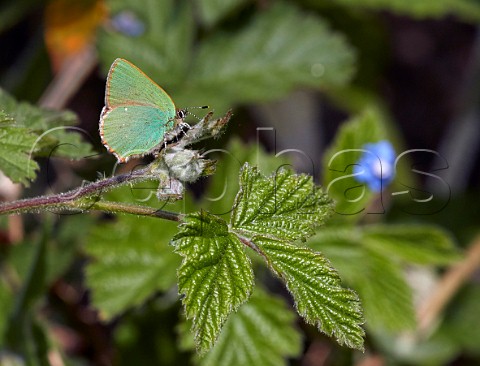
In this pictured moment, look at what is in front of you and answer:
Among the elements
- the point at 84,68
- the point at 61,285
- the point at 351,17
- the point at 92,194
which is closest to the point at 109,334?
the point at 61,285

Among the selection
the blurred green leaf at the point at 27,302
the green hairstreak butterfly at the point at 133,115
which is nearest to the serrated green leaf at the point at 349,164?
the blurred green leaf at the point at 27,302

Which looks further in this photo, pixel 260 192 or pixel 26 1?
pixel 26 1

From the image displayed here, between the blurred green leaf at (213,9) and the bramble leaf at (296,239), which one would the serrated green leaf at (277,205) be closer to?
the bramble leaf at (296,239)

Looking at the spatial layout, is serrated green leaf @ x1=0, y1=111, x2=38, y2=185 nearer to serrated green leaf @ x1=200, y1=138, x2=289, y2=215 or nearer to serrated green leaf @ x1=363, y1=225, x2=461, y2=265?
serrated green leaf @ x1=200, y1=138, x2=289, y2=215

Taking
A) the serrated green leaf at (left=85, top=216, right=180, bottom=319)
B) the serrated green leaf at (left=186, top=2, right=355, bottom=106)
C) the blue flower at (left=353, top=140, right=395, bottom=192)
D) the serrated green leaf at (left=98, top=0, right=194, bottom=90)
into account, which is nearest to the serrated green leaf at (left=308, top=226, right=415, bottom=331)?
the blue flower at (left=353, top=140, right=395, bottom=192)

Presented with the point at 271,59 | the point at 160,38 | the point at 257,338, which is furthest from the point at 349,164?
the point at 160,38

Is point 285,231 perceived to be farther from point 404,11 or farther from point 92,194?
point 404,11
